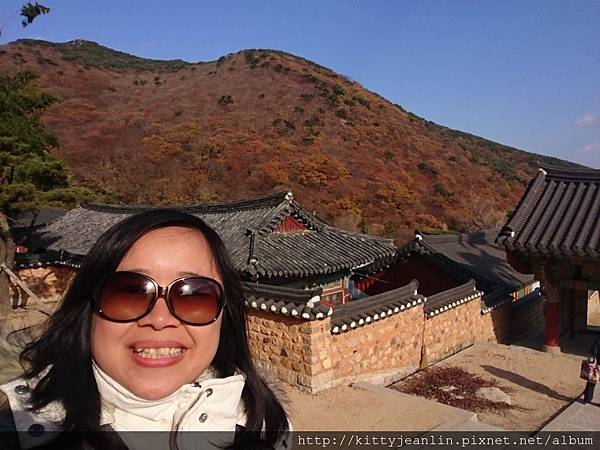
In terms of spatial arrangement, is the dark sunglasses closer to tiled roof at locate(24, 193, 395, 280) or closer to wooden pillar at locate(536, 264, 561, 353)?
tiled roof at locate(24, 193, 395, 280)

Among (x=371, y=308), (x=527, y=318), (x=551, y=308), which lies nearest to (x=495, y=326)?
(x=527, y=318)

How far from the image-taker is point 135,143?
1698 inches

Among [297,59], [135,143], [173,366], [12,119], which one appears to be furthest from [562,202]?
[297,59]

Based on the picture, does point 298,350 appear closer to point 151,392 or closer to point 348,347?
point 348,347

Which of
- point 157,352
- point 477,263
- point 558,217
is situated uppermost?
point 558,217

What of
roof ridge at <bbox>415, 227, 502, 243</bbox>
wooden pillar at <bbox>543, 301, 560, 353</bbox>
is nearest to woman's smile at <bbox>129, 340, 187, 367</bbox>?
wooden pillar at <bbox>543, 301, 560, 353</bbox>

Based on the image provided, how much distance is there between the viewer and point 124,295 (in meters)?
1.43

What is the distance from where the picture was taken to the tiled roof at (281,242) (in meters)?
10.6

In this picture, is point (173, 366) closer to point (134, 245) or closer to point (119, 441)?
point (119, 441)

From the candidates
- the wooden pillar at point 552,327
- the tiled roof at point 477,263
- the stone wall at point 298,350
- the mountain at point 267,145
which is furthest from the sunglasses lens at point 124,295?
the mountain at point 267,145

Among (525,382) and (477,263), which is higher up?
(477,263)

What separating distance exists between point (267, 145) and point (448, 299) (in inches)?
1307

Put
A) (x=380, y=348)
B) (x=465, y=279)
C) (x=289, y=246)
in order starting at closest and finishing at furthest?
(x=380, y=348), (x=289, y=246), (x=465, y=279)

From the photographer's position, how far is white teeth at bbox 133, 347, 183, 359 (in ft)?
4.61
